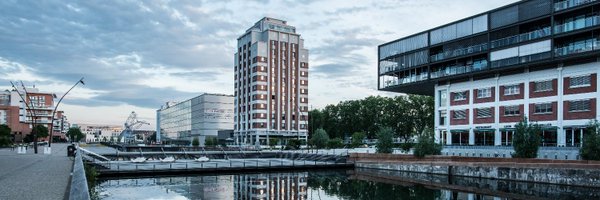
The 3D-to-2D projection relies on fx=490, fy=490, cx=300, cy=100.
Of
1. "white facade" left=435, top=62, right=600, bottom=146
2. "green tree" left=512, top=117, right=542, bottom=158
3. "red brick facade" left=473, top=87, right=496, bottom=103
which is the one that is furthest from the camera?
"red brick facade" left=473, top=87, right=496, bottom=103

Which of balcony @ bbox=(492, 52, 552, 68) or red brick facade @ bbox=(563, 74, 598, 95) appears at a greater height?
balcony @ bbox=(492, 52, 552, 68)

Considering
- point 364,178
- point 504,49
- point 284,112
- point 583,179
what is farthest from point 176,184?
point 284,112

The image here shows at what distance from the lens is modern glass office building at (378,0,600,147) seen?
52.1m

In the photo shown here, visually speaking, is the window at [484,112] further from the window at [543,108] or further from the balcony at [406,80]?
the balcony at [406,80]

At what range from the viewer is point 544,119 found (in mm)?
56250

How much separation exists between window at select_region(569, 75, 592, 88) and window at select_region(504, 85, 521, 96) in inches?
261

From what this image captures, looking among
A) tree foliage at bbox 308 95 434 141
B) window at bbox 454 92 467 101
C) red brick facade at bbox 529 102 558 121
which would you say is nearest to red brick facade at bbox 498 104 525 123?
red brick facade at bbox 529 102 558 121

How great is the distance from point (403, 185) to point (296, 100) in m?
98.1

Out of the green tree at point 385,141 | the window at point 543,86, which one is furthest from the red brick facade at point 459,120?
the green tree at point 385,141

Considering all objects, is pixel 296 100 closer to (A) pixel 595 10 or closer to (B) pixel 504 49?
(B) pixel 504 49

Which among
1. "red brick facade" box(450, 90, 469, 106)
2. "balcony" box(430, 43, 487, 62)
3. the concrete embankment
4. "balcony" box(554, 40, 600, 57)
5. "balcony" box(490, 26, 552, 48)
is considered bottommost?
the concrete embankment

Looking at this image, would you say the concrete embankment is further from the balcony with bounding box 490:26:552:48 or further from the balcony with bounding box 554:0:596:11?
the balcony with bounding box 554:0:596:11

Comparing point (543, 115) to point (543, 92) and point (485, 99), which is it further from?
point (485, 99)

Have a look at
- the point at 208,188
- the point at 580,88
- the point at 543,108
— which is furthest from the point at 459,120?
the point at 208,188
